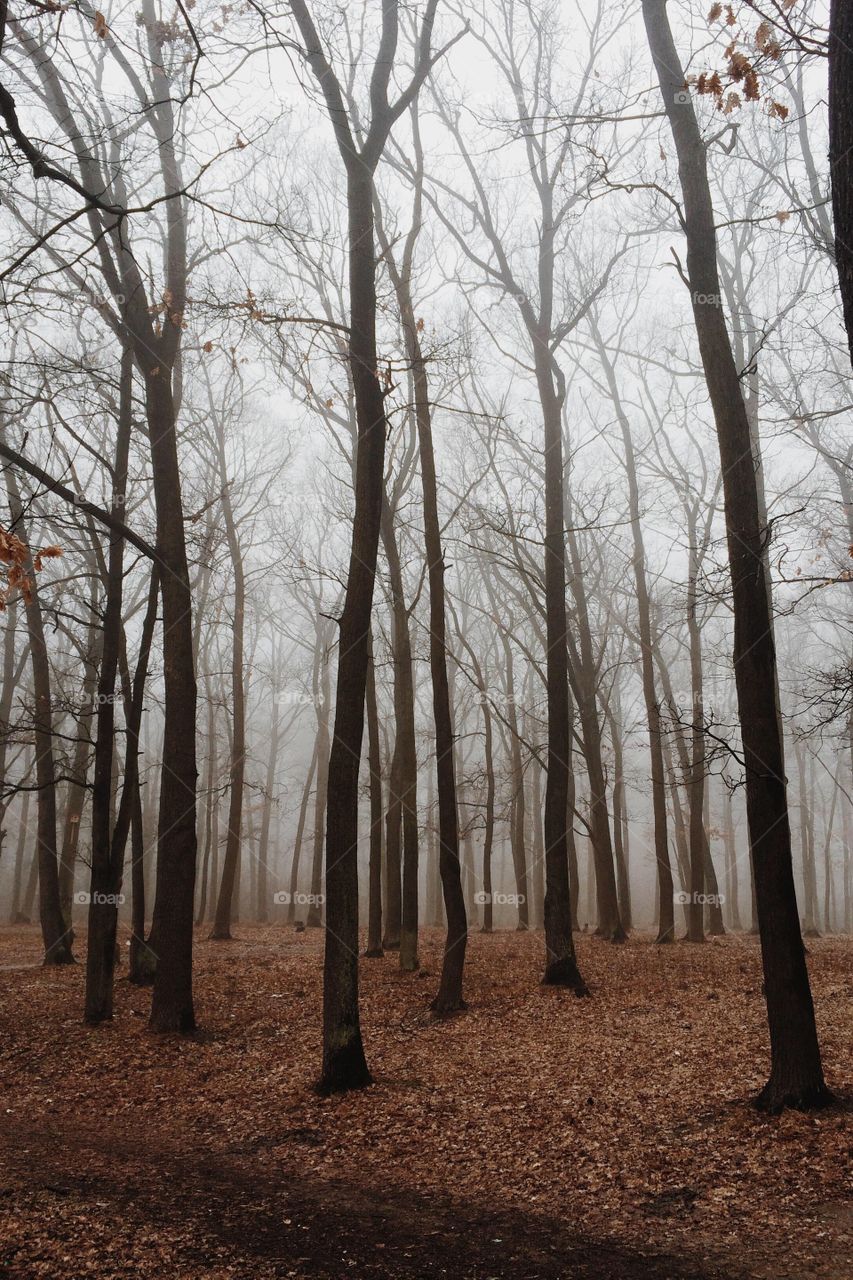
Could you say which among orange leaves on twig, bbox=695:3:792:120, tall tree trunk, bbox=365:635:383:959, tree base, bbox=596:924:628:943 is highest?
orange leaves on twig, bbox=695:3:792:120

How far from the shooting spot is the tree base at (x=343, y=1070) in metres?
6.52

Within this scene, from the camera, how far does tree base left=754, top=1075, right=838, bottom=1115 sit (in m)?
5.15

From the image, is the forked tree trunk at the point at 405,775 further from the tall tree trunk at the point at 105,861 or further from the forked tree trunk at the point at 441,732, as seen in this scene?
the tall tree trunk at the point at 105,861

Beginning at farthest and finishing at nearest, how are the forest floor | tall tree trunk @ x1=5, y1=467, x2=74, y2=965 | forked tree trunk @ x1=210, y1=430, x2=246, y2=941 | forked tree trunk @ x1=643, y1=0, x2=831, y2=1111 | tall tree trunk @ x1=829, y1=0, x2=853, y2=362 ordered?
forked tree trunk @ x1=210, y1=430, x2=246, y2=941
tall tree trunk @ x1=5, y1=467, x2=74, y2=965
forked tree trunk @ x1=643, y1=0, x2=831, y2=1111
the forest floor
tall tree trunk @ x1=829, y1=0, x2=853, y2=362

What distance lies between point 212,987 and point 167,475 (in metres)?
6.53

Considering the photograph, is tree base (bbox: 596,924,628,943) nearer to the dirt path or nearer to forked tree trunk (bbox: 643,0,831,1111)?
forked tree trunk (bbox: 643,0,831,1111)

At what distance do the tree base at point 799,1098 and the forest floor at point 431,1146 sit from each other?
0.13m

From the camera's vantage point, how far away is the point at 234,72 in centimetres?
523

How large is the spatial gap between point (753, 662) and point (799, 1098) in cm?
276

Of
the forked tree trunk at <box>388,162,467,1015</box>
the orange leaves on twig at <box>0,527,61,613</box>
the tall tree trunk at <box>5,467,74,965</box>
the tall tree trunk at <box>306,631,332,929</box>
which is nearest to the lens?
the orange leaves on twig at <box>0,527,61,613</box>

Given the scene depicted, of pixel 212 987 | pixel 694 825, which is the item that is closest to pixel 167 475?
pixel 212 987

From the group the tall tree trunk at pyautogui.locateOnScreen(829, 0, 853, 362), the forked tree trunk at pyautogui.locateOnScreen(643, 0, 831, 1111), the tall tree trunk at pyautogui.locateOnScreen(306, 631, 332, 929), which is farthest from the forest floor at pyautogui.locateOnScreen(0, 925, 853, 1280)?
the tall tree trunk at pyautogui.locateOnScreen(306, 631, 332, 929)

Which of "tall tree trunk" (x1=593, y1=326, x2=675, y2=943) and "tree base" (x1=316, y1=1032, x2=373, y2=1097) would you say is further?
"tall tree trunk" (x1=593, y1=326, x2=675, y2=943)

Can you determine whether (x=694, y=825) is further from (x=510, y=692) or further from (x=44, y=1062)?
(x=44, y=1062)
